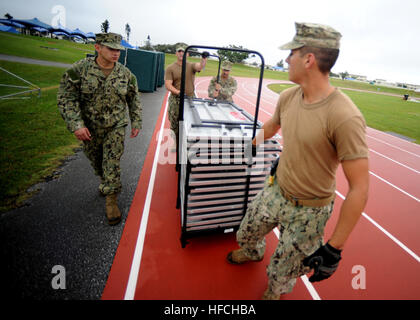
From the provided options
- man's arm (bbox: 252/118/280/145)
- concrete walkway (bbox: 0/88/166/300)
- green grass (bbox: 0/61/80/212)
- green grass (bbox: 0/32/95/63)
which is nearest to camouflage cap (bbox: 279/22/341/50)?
man's arm (bbox: 252/118/280/145)

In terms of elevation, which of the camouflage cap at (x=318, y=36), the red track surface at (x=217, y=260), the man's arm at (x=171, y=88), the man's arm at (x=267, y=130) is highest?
the camouflage cap at (x=318, y=36)

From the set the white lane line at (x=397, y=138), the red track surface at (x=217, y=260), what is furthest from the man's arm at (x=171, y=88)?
the white lane line at (x=397, y=138)

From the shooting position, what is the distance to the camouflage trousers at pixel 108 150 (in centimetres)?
286

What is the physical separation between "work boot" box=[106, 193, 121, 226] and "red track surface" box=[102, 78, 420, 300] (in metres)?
0.20

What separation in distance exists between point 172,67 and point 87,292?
3901mm

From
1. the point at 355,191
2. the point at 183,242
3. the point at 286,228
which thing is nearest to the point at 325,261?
the point at 286,228

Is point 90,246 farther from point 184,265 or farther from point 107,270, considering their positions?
point 184,265

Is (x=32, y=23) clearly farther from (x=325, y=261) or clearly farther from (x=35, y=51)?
(x=325, y=261)

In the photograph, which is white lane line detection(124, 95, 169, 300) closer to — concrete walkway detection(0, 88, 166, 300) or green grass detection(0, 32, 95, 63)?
concrete walkway detection(0, 88, 166, 300)

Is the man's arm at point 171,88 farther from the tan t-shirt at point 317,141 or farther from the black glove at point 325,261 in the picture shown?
the black glove at point 325,261

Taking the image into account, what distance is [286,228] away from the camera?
5.88 feet

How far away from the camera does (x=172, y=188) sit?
4.02m

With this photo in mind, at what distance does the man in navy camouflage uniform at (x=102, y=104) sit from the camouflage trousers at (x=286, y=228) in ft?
6.53

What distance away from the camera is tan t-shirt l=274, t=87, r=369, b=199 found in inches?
50.5
